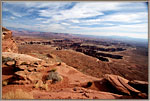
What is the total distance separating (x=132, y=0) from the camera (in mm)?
3930

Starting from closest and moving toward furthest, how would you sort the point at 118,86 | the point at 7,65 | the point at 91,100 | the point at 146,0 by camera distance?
the point at 91,100 → the point at 146,0 → the point at 118,86 → the point at 7,65

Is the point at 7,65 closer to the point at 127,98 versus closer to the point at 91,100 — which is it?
the point at 91,100

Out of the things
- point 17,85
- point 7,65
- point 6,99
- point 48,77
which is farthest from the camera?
point 7,65

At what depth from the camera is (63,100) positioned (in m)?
3.53

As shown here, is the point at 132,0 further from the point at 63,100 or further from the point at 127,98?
the point at 63,100

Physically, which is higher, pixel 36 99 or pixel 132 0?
pixel 132 0

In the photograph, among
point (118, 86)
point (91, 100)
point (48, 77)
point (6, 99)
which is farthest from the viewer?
point (48, 77)

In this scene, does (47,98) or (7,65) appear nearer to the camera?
(47,98)

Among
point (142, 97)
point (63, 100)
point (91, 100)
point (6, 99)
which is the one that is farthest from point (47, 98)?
point (142, 97)

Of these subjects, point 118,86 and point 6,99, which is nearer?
point 6,99

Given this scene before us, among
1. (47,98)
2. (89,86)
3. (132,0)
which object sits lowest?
(89,86)

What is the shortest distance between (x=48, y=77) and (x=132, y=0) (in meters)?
5.74

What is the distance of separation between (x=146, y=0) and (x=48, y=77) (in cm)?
615

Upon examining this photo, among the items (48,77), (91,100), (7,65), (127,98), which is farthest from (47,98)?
(7,65)
